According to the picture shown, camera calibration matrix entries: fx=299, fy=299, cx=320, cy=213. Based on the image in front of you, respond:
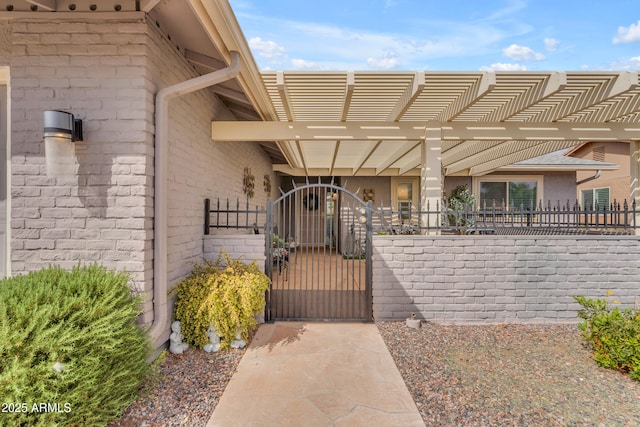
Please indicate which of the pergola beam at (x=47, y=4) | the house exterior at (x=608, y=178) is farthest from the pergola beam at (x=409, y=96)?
the house exterior at (x=608, y=178)

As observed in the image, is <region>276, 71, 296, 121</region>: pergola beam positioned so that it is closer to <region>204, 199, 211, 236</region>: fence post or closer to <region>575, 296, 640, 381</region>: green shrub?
<region>204, 199, 211, 236</region>: fence post

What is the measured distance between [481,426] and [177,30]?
15.1 ft

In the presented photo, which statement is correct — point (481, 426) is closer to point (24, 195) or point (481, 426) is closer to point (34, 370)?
point (34, 370)

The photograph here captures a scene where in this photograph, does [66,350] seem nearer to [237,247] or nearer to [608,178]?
[237,247]

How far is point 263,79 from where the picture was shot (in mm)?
3975

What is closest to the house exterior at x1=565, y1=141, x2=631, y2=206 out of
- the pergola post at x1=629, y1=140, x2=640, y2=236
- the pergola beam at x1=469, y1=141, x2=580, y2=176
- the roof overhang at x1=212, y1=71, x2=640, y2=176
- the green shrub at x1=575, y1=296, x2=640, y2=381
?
the pergola beam at x1=469, y1=141, x2=580, y2=176

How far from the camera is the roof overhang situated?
A: 12.9 feet

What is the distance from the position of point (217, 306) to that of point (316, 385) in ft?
4.39

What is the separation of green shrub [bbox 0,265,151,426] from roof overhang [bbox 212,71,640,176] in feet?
9.67

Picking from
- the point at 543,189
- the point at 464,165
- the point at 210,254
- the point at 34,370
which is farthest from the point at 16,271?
the point at 543,189

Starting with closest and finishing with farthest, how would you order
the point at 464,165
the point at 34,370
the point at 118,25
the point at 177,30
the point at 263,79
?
1. the point at 34,370
2. the point at 118,25
3. the point at 177,30
4. the point at 263,79
5. the point at 464,165

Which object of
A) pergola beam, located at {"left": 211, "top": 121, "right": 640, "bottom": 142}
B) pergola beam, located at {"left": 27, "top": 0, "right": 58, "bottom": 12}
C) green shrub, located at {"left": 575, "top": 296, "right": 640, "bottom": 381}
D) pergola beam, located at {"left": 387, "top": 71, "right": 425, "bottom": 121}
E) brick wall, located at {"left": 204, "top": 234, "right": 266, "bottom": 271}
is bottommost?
green shrub, located at {"left": 575, "top": 296, "right": 640, "bottom": 381}

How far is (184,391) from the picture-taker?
266 centimetres

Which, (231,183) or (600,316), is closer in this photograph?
(600,316)
